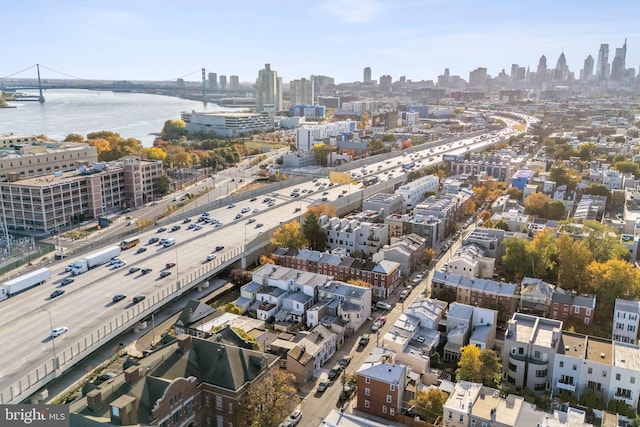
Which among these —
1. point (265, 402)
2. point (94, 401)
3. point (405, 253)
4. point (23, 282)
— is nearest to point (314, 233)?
point (405, 253)

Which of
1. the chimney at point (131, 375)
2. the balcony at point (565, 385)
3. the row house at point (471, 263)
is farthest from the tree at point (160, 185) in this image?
the balcony at point (565, 385)

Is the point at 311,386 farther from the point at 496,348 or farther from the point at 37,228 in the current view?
the point at 37,228

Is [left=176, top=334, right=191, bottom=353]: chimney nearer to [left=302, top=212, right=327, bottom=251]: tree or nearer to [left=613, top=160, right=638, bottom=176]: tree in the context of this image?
[left=302, top=212, right=327, bottom=251]: tree

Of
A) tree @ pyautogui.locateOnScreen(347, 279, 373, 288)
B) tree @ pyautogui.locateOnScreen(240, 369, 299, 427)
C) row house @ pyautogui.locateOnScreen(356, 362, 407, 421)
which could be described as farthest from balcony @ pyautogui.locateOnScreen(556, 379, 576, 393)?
tree @ pyautogui.locateOnScreen(240, 369, 299, 427)

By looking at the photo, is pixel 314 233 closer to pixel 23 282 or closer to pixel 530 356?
pixel 530 356

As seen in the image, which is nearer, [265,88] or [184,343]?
[184,343]

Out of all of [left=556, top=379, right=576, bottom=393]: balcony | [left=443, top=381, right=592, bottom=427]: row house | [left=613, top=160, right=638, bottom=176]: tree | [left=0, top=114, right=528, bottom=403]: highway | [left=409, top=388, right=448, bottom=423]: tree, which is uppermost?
[left=613, top=160, right=638, bottom=176]: tree
